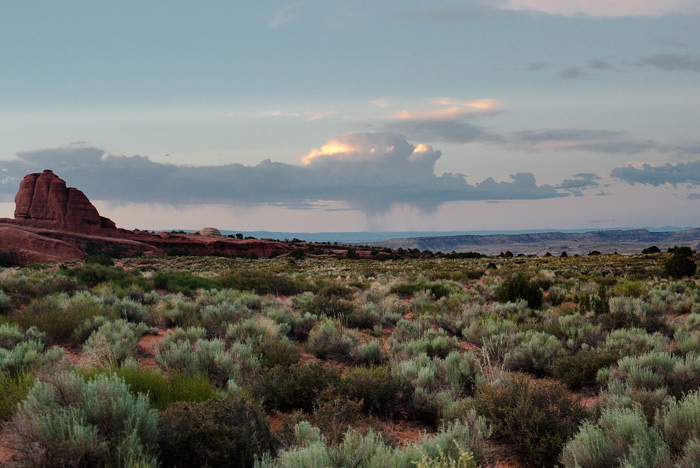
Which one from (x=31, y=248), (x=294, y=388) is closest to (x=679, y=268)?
(x=294, y=388)

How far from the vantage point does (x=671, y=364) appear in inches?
255

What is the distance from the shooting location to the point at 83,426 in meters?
3.79

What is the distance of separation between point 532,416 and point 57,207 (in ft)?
366

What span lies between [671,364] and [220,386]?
610cm

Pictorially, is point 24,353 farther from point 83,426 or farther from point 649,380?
point 649,380

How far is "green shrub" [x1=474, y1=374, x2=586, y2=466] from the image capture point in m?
4.39

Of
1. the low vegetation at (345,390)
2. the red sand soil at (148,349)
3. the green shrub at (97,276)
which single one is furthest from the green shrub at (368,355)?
the green shrub at (97,276)

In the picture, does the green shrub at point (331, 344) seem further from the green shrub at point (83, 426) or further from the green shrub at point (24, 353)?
the green shrub at point (83, 426)

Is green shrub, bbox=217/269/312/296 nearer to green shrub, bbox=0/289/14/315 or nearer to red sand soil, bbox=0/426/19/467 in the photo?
green shrub, bbox=0/289/14/315

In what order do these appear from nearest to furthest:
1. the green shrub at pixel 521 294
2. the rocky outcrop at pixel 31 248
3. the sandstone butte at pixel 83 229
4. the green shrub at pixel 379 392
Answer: the green shrub at pixel 379 392 < the green shrub at pixel 521 294 < the rocky outcrop at pixel 31 248 < the sandstone butte at pixel 83 229

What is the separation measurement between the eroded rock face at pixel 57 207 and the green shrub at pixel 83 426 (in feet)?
344

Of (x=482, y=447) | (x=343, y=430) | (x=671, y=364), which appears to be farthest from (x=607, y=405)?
(x=343, y=430)

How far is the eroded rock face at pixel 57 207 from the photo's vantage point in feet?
316

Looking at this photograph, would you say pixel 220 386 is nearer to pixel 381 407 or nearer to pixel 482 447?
pixel 381 407
